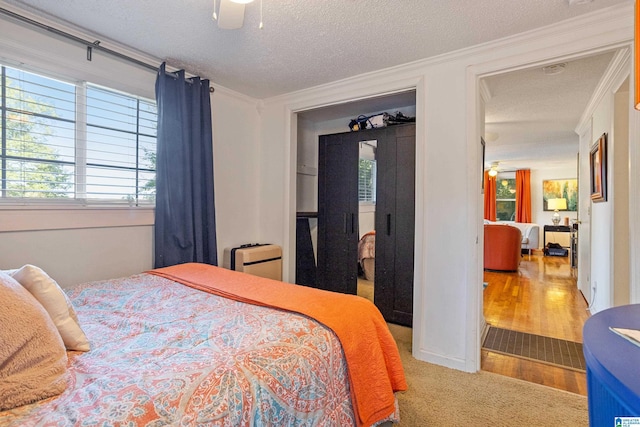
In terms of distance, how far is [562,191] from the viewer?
8.60m

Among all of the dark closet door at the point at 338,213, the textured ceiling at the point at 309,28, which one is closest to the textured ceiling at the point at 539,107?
the textured ceiling at the point at 309,28

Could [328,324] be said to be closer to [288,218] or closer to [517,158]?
[288,218]

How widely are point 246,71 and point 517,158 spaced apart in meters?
6.87

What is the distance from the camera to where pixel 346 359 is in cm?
132

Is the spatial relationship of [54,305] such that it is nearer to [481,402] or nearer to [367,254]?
[481,402]

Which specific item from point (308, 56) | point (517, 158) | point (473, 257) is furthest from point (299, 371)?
point (517, 158)

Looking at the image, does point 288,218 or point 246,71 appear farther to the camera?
point 288,218

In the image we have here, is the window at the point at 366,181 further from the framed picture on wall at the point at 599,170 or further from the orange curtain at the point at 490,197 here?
the orange curtain at the point at 490,197

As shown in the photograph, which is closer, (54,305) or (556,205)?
(54,305)

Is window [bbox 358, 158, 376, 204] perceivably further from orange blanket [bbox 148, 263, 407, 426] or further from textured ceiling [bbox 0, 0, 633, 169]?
orange blanket [bbox 148, 263, 407, 426]

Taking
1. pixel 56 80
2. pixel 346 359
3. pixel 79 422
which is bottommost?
pixel 346 359

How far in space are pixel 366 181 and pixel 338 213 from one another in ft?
1.62

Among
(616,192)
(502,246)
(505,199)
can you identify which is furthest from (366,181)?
(505,199)

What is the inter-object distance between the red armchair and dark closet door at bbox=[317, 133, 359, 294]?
341cm
